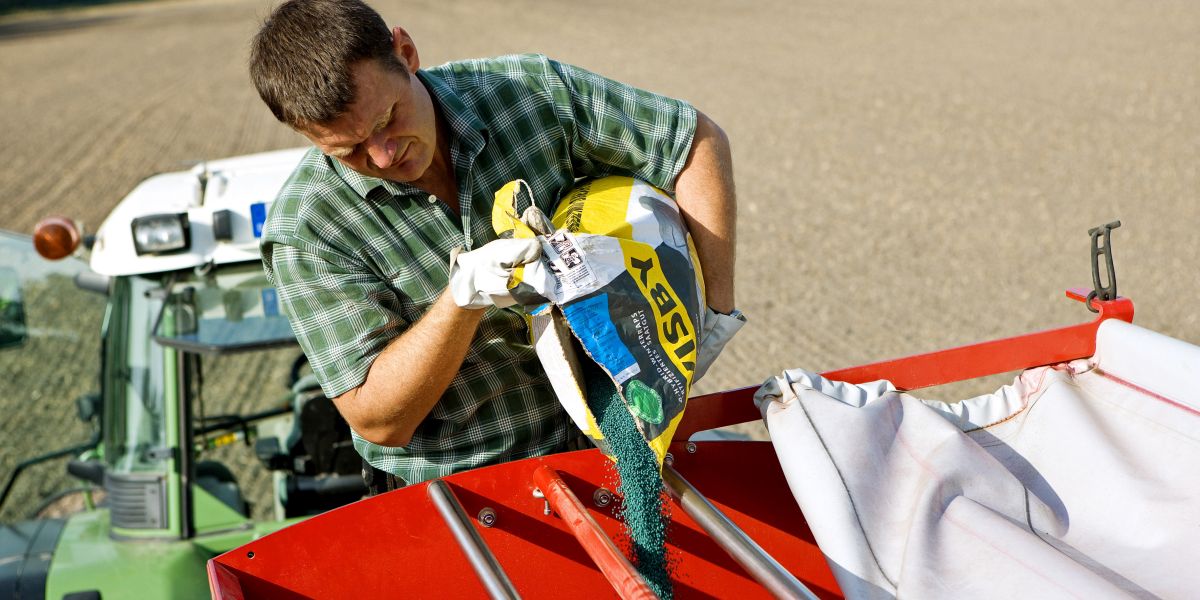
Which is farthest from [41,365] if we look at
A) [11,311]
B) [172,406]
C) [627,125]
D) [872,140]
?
[872,140]

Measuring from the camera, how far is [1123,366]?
2.30 m

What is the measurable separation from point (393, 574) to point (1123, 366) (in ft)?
5.15

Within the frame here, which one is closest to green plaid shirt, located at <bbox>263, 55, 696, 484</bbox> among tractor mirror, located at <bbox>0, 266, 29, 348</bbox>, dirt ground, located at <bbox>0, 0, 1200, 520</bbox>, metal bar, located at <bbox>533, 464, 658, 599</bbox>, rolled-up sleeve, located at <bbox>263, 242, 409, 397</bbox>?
rolled-up sleeve, located at <bbox>263, 242, 409, 397</bbox>

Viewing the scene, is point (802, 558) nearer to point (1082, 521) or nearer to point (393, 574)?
point (1082, 521)

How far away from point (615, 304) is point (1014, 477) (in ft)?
2.75

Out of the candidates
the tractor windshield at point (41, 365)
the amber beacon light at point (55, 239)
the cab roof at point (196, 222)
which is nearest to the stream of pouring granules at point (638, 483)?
the cab roof at point (196, 222)

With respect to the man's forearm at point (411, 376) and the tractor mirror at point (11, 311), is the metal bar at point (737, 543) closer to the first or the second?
the man's forearm at point (411, 376)

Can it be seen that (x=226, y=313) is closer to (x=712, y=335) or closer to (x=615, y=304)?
(x=712, y=335)

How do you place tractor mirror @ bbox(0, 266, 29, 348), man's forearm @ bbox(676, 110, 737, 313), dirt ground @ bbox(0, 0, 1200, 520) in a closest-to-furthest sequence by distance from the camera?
man's forearm @ bbox(676, 110, 737, 313) < tractor mirror @ bbox(0, 266, 29, 348) < dirt ground @ bbox(0, 0, 1200, 520)

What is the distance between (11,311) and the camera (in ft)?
12.8

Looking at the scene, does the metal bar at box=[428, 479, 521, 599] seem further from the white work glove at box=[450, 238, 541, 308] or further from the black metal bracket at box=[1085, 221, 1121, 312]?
the black metal bracket at box=[1085, 221, 1121, 312]

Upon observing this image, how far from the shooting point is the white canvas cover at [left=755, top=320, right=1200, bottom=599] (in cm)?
195

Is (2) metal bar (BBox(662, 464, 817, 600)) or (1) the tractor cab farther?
(1) the tractor cab

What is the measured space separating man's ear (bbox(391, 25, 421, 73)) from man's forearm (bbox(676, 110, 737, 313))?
636mm
